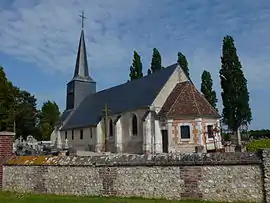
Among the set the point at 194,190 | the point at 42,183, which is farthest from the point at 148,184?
the point at 42,183

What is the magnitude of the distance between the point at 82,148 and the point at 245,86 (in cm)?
2217

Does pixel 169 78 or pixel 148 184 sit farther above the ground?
pixel 169 78

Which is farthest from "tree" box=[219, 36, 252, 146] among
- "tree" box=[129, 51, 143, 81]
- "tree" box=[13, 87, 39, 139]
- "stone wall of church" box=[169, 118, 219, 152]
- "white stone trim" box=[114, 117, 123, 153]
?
"tree" box=[13, 87, 39, 139]

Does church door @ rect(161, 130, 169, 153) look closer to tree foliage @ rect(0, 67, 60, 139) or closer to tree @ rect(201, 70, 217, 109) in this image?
tree @ rect(201, 70, 217, 109)

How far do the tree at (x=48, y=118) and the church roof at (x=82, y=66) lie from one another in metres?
14.7

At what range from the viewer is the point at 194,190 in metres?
9.04

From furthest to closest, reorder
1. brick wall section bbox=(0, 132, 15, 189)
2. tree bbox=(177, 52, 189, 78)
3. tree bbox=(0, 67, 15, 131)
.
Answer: tree bbox=(177, 52, 189, 78)
tree bbox=(0, 67, 15, 131)
brick wall section bbox=(0, 132, 15, 189)

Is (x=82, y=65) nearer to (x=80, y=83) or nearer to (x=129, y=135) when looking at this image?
(x=80, y=83)

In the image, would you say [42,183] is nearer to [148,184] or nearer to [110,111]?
[148,184]

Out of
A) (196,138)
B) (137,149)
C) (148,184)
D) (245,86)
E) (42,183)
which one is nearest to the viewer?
(148,184)

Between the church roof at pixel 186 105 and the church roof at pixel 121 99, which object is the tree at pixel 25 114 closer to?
the church roof at pixel 121 99

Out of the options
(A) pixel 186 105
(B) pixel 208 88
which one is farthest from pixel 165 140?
(B) pixel 208 88

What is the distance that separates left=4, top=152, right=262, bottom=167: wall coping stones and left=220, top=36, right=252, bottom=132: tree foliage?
95.6ft

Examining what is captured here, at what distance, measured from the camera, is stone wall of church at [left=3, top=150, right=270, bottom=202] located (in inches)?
337
